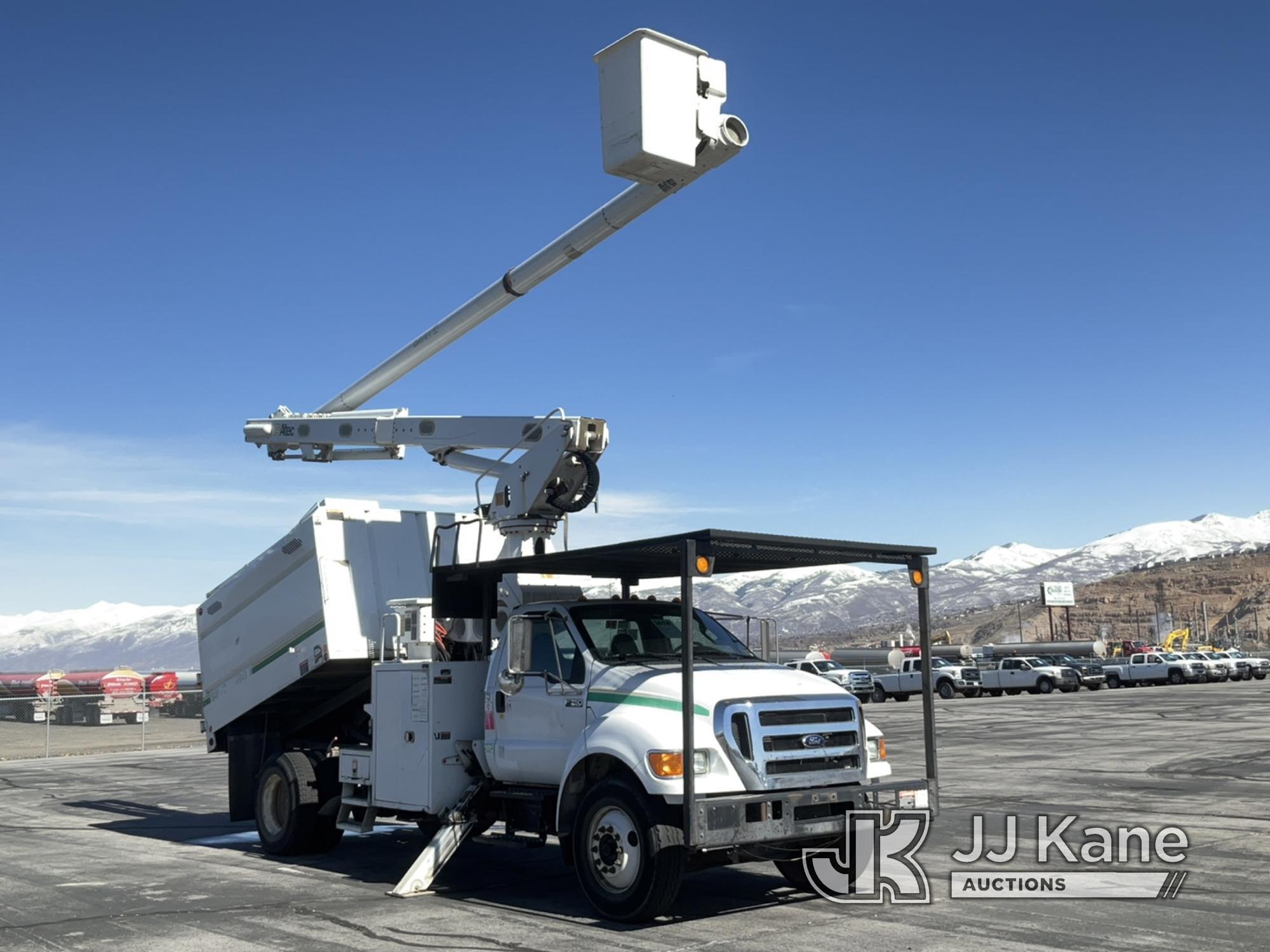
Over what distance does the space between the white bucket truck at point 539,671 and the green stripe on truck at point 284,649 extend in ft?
0.10

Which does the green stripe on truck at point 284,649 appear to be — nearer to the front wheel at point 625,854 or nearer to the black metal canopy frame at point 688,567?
the black metal canopy frame at point 688,567

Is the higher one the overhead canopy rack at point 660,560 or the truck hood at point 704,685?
the overhead canopy rack at point 660,560

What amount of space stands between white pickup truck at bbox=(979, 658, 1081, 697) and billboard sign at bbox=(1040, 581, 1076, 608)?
75990 mm

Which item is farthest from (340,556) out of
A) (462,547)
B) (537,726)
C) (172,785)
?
(172,785)

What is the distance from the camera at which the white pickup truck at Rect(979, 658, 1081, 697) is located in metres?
53.4

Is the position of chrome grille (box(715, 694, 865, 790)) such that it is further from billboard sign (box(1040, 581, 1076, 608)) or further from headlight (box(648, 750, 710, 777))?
Result: billboard sign (box(1040, 581, 1076, 608))

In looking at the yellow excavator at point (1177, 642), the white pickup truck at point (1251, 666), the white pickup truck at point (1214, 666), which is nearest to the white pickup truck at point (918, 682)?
the white pickup truck at point (1214, 666)

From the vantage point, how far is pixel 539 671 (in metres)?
10.1

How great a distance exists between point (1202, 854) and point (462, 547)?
297 inches

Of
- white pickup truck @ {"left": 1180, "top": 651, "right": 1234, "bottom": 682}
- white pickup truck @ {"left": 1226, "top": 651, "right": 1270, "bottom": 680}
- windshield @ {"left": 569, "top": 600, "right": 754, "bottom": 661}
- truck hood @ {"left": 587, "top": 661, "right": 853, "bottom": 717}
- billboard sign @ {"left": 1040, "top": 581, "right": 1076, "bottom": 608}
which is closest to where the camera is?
truck hood @ {"left": 587, "top": 661, "right": 853, "bottom": 717}

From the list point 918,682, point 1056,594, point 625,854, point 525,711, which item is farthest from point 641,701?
point 1056,594

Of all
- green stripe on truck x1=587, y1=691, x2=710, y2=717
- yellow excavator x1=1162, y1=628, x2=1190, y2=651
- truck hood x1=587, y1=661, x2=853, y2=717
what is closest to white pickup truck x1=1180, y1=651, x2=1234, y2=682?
yellow excavator x1=1162, y1=628, x2=1190, y2=651

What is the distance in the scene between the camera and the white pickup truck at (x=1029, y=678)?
175 feet

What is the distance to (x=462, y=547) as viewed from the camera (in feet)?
42.1
